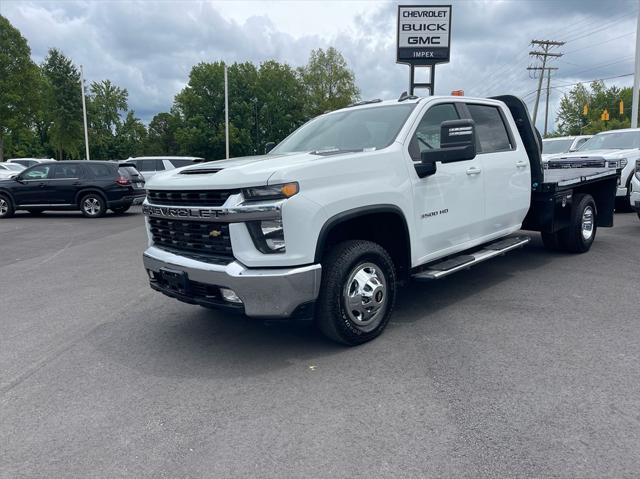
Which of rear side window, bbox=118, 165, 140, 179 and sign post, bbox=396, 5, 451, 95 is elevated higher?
sign post, bbox=396, 5, 451, 95

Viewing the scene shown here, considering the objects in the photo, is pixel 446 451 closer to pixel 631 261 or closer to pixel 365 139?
pixel 365 139

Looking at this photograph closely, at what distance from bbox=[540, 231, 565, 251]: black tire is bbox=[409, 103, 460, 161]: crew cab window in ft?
9.79

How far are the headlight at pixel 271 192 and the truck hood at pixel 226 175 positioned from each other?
0.04 meters

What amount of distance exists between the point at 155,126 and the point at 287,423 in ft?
332

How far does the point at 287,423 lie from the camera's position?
3098 mm

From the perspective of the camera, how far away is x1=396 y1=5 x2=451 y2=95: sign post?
63.3 feet

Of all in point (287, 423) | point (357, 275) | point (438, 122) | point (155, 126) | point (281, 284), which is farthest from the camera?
point (155, 126)

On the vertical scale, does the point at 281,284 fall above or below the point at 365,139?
below

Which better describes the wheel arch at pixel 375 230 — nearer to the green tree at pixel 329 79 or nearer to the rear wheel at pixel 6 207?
the rear wheel at pixel 6 207

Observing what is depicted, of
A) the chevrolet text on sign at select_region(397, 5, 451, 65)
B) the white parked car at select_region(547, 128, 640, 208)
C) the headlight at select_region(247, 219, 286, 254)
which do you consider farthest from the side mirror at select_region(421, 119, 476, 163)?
the chevrolet text on sign at select_region(397, 5, 451, 65)

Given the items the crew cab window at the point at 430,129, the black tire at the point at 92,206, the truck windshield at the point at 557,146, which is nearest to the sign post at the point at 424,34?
the truck windshield at the point at 557,146

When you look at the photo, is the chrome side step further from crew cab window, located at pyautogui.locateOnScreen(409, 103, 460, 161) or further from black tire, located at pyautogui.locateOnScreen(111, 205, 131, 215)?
black tire, located at pyautogui.locateOnScreen(111, 205, 131, 215)

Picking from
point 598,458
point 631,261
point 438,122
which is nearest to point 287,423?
point 598,458

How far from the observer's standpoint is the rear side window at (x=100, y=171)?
15559 millimetres
